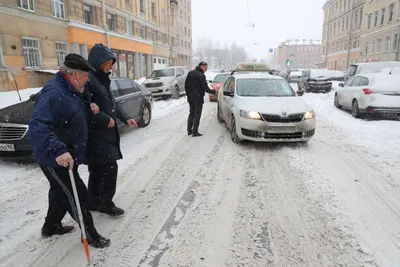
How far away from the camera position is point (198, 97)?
275 inches

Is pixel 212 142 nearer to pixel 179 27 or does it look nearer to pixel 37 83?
pixel 37 83

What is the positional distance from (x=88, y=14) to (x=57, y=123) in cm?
2239

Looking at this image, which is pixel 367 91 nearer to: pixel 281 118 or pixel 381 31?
pixel 281 118

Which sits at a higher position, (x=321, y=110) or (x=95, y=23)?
(x=95, y=23)

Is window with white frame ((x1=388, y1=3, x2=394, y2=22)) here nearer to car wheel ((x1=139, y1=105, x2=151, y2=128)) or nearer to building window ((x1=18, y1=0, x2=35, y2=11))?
car wheel ((x1=139, y1=105, x2=151, y2=128))

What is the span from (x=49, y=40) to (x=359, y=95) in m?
16.9

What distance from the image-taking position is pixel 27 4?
50.2 ft

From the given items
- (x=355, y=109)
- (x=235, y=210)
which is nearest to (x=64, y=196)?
(x=235, y=210)

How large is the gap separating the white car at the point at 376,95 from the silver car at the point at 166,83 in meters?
8.75

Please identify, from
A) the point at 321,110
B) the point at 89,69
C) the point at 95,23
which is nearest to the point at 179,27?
the point at 95,23

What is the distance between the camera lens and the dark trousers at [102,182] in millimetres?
3230

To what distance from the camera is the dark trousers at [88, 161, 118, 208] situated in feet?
10.6

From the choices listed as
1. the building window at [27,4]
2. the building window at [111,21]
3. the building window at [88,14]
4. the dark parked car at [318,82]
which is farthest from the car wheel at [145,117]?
the building window at [111,21]

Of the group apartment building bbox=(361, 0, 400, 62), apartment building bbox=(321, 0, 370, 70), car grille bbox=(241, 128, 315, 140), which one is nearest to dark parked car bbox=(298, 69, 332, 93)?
car grille bbox=(241, 128, 315, 140)
